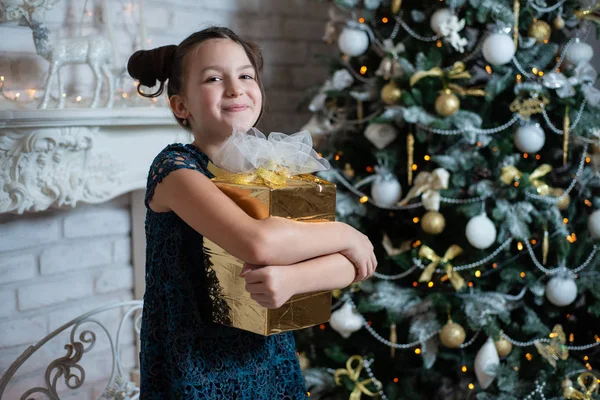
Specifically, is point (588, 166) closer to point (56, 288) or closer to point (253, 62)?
point (253, 62)

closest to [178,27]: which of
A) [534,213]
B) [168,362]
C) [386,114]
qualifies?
[386,114]

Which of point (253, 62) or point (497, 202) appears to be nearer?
point (253, 62)

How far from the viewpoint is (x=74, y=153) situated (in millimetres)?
1989

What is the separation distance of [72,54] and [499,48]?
1.30 metres

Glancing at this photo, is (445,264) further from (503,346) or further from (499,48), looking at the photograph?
(499,48)

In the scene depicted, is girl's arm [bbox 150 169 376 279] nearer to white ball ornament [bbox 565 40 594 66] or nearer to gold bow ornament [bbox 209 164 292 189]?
gold bow ornament [bbox 209 164 292 189]

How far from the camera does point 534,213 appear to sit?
7.33 ft

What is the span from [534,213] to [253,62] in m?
1.31

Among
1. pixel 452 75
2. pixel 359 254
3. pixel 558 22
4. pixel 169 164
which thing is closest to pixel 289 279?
pixel 359 254

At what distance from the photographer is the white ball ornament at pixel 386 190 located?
2.31m

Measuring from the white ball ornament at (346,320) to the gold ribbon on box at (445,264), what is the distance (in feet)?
0.89

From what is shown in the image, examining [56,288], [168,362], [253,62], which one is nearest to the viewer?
[168,362]

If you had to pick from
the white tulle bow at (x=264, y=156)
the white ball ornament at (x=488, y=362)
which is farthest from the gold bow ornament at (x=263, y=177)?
the white ball ornament at (x=488, y=362)

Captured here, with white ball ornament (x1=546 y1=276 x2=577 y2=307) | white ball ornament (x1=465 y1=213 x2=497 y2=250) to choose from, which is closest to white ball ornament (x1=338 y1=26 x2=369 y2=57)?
white ball ornament (x1=465 y1=213 x2=497 y2=250)
